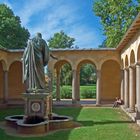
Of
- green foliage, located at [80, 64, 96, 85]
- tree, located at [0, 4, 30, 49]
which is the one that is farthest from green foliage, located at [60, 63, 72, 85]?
green foliage, located at [80, 64, 96, 85]

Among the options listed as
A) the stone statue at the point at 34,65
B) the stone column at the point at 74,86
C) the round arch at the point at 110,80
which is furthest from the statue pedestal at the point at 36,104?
the round arch at the point at 110,80

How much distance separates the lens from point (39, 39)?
656 inches

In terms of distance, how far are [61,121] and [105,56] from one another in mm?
13648

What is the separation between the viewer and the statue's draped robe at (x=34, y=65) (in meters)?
16.3

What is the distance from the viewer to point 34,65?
1630 centimetres

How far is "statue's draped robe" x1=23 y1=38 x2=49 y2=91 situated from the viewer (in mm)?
16266

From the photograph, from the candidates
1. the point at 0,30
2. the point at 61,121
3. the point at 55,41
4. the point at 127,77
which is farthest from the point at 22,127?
the point at 55,41

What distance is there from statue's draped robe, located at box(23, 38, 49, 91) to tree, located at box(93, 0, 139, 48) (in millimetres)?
18936

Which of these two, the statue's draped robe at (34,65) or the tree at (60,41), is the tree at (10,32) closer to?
the tree at (60,41)

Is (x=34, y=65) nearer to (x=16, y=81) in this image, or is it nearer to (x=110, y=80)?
(x=110, y=80)

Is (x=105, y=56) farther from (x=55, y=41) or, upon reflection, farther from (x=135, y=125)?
(x=55, y=41)

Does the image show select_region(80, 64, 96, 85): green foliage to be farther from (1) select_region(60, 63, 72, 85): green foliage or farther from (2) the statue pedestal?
(2) the statue pedestal

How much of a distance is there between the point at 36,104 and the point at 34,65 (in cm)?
186

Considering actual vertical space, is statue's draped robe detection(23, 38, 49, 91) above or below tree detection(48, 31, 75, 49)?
below
